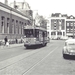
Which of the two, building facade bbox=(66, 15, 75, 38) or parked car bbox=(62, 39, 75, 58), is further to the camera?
building facade bbox=(66, 15, 75, 38)

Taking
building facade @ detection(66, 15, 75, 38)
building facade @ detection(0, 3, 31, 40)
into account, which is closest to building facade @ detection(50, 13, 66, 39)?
building facade @ detection(66, 15, 75, 38)

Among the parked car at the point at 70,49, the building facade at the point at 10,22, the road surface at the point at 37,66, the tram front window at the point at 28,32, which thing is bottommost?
the road surface at the point at 37,66

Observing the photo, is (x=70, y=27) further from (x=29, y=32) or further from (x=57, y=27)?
(x=29, y=32)

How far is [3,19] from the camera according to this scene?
38.5 m

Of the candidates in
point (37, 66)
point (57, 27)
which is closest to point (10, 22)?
point (37, 66)

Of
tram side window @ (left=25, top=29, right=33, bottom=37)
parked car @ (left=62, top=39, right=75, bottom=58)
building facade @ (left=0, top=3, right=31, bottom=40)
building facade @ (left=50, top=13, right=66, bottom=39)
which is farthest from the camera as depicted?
building facade @ (left=50, top=13, right=66, bottom=39)

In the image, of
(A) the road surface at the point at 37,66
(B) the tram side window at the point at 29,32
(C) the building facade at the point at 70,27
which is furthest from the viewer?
(C) the building facade at the point at 70,27

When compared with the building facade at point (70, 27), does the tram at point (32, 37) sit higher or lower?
lower

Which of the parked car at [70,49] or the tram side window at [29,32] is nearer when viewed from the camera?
the parked car at [70,49]

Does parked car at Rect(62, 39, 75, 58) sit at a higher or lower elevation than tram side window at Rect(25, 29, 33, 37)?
lower

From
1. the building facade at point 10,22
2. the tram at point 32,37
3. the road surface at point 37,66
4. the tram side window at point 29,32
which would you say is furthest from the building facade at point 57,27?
the road surface at point 37,66

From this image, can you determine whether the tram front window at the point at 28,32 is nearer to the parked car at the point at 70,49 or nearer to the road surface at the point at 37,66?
the parked car at the point at 70,49

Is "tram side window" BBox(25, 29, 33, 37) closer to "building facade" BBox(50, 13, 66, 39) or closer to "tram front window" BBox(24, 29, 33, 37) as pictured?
"tram front window" BBox(24, 29, 33, 37)

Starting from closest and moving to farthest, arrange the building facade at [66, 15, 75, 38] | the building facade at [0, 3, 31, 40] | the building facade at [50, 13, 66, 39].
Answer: the building facade at [0, 3, 31, 40] → the building facade at [50, 13, 66, 39] → the building facade at [66, 15, 75, 38]
